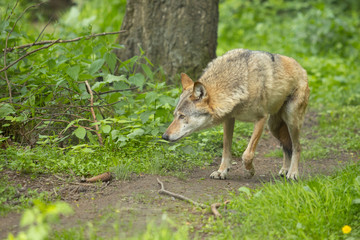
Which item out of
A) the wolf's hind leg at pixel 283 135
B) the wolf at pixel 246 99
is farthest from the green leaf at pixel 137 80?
the wolf's hind leg at pixel 283 135

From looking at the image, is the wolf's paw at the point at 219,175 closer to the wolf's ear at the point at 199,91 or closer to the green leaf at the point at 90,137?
the wolf's ear at the point at 199,91

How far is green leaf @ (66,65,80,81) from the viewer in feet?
19.0

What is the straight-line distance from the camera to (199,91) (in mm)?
5488

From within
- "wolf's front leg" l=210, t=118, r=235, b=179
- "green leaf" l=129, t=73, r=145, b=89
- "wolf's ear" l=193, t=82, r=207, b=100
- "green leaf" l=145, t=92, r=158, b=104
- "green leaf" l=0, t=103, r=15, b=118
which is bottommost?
"wolf's front leg" l=210, t=118, r=235, b=179

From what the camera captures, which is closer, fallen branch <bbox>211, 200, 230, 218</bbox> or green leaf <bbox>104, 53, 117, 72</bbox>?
fallen branch <bbox>211, 200, 230, 218</bbox>

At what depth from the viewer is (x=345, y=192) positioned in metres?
4.41

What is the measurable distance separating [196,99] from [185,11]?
9.73 feet

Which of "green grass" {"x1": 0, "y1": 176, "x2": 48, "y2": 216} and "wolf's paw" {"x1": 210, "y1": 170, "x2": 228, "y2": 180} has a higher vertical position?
"green grass" {"x1": 0, "y1": 176, "x2": 48, "y2": 216}

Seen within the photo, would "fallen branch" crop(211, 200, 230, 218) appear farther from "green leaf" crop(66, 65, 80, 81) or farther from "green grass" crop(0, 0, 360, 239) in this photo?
"green leaf" crop(66, 65, 80, 81)

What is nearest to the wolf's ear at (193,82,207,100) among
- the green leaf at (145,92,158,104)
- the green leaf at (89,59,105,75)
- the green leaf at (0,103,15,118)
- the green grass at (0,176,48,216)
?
the green leaf at (145,92,158,104)

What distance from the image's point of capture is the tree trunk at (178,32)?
8.00 m

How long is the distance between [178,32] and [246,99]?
9.52 feet

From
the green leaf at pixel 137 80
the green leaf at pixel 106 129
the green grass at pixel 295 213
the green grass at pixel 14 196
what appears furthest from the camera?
the green leaf at pixel 137 80

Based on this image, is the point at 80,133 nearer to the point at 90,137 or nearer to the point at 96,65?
the point at 90,137
